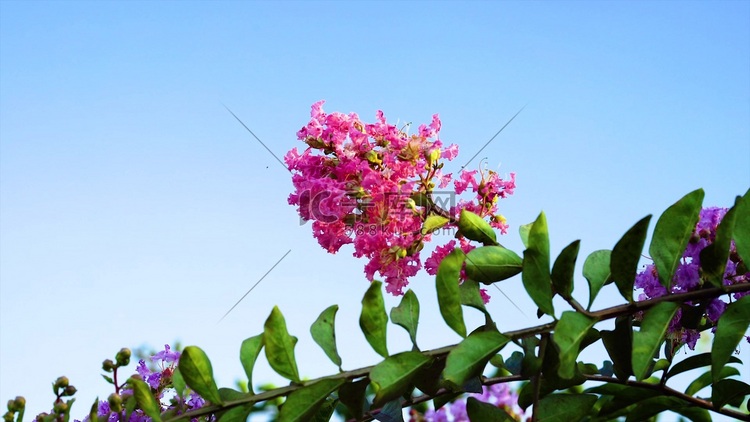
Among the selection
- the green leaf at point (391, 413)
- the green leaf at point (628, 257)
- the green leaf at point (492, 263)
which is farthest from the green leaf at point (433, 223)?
the green leaf at point (628, 257)

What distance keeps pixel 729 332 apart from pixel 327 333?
0.77 m

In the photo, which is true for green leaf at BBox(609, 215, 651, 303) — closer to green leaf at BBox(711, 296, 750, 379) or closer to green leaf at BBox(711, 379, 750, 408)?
green leaf at BBox(711, 296, 750, 379)

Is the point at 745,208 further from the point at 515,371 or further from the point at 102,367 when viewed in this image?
the point at 102,367

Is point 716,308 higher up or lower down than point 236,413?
lower down

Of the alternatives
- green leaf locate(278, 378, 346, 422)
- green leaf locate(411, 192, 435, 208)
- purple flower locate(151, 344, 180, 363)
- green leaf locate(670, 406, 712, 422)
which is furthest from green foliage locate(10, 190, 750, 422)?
green leaf locate(411, 192, 435, 208)

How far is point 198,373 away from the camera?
1.46m

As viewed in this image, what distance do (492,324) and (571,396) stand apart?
23cm

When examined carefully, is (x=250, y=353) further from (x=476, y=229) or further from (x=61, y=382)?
(x=476, y=229)

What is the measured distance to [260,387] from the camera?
267 cm

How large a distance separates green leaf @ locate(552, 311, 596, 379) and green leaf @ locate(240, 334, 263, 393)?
1.87 ft

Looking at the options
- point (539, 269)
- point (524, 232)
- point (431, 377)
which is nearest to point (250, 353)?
point (431, 377)

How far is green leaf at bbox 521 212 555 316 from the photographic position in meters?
1.51

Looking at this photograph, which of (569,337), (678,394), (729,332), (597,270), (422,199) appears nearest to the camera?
(569,337)

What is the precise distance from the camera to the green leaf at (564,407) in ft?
5.16
